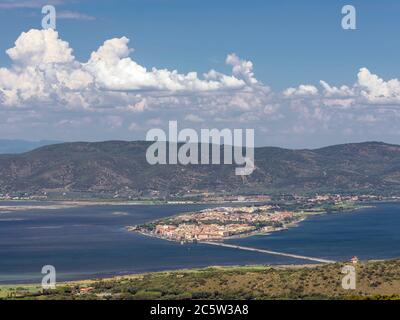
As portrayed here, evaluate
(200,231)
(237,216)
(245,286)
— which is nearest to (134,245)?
(200,231)

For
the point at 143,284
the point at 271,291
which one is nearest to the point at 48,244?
the point at 143,284

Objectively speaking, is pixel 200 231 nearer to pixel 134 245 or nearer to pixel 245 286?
pixel 134 245

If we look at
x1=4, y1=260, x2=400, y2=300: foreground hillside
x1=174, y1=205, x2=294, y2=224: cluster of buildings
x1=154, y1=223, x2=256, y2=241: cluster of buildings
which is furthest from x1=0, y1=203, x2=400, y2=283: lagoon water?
x1=4, y1=260, x2=400, y2=300: foreground hillside

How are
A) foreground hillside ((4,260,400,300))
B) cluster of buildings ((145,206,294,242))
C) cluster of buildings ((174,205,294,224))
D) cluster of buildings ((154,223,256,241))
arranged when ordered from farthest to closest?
cluster of buildings ((174,205,294,224)) → cluster of buildings ((145,206,294,242)) → cluster of buildings ((154,223,256,241)) → foreground hillside ((4,260,400,300))

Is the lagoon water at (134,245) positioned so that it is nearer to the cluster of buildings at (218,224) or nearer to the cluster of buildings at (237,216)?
the cluster of buildings at (218,224)

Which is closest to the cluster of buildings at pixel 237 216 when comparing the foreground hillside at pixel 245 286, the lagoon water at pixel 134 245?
the lagoon water at pixel 134 245

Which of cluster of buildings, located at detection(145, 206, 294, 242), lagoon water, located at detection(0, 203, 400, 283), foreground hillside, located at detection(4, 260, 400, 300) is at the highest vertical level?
foreground hillside, located at detection(4, 260, 400, 300)

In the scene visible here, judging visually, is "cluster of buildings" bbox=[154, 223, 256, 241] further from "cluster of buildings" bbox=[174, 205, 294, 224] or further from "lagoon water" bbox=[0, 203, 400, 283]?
"cluster of buildings" bbox=[174, 205, 294, 224]
